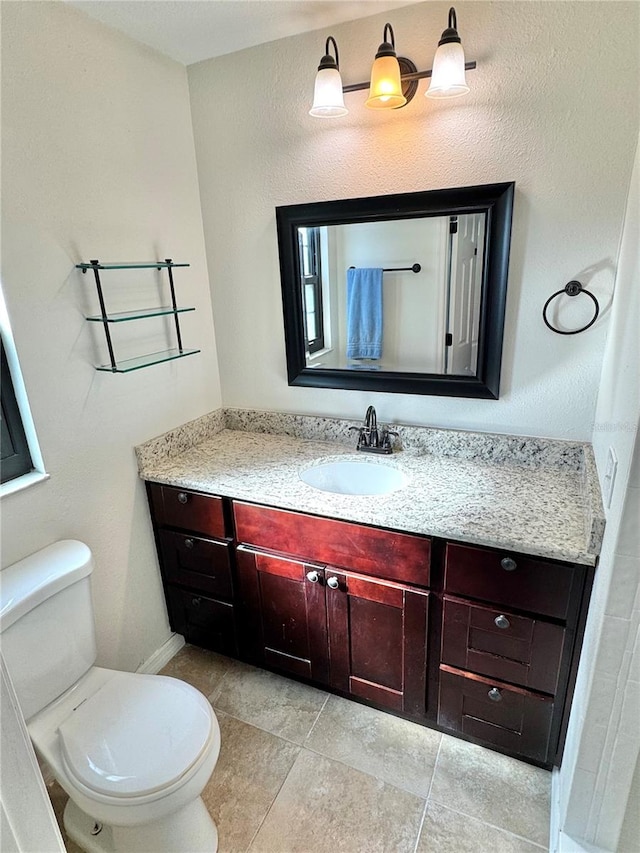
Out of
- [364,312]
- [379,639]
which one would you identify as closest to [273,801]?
[379,639]

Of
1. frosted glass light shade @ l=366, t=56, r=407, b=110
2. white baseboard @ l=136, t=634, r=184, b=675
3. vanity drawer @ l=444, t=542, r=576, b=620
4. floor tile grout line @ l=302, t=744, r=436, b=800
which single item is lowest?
floor tile grout line @ l=302, t=744, r=436, b=800

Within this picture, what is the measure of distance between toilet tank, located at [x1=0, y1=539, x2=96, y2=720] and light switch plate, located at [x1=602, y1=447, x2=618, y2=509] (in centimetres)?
146

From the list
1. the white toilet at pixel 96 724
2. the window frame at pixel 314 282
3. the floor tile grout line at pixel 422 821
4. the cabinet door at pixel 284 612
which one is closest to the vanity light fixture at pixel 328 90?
the window frame at pixel 314 282

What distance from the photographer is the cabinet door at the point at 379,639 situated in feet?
4.99

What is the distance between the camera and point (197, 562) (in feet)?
6.06

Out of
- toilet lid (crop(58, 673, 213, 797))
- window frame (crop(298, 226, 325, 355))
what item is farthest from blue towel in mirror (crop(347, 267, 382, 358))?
toilet lid (crop(58, 673, 213, 797))

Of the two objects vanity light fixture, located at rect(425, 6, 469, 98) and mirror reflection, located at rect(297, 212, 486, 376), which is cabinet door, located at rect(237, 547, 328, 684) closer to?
mirror reflection, located at rect(297, 212, 486, 376)

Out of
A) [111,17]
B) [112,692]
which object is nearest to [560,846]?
[112,692]

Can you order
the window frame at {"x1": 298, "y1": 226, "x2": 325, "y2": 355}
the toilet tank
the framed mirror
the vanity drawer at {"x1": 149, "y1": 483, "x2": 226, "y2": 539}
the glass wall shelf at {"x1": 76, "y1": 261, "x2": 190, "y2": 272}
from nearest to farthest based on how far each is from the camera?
the toilet tank
the glass wall shelf at {"x1": 76, "y1": 261, "x2": 190, "y2": 272}
the framed mirror
the vanity drawer at {"x1": 149, "y1": 483, "x2": 226, "y2": 539}
the window frame at {"x1": 298, "y1": 226, "x2": 325, "y2": 355}

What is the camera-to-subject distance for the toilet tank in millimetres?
1267

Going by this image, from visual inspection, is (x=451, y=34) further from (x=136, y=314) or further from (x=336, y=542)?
(x=336, y=542)

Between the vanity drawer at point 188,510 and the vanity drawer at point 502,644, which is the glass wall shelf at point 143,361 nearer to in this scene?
the vanity drawer at point 188,510

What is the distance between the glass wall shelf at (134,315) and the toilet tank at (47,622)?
0.62 m

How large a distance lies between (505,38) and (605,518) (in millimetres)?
1385
